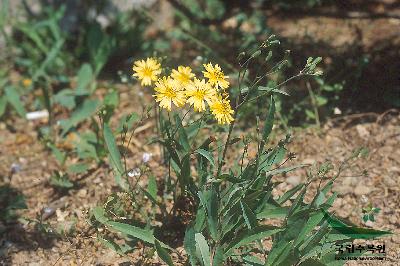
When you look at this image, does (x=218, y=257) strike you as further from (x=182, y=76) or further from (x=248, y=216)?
(x=182, y=76)

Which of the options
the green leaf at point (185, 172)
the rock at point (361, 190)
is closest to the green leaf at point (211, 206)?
the green leaf at point (185, 172)

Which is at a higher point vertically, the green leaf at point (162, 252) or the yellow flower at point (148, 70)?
the yellow flower at point (148, 70)

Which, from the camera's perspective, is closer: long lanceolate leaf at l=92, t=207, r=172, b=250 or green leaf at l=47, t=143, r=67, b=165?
long lanceolate leaf at l=92, t=207, r=172, b=250

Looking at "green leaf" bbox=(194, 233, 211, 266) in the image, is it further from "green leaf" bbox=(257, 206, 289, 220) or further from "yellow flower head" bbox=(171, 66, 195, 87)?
"yellow flower head" bbox=(171, 66, 195, 87)

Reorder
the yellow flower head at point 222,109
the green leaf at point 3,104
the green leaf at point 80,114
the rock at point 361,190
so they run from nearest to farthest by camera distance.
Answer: the yellow flower head at point 222,109 → the rock at point 361,190 → the green leaf at point 80,114 → the green leaf at point 3,104

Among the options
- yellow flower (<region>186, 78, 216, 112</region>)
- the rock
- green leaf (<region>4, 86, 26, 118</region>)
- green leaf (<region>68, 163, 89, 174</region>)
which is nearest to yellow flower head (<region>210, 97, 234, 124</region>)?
yellow flower (<region>186, 78, 216, 112</region>)

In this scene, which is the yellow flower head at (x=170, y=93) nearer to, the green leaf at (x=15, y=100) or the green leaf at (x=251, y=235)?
the green leaf at (x=251, y=235)

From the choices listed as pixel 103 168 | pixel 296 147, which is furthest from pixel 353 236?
pixel 103 168
